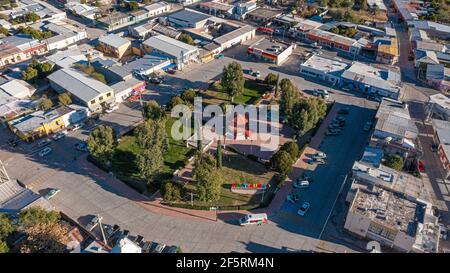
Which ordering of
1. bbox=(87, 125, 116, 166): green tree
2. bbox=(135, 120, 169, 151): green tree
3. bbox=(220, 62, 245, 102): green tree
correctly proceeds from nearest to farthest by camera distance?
1. bbox=(135, 120, 169, 151): green tree
2. bbox=(87, 125, 116, 166): green tree
3. bbox=(220, 62, 245, 102): green tree

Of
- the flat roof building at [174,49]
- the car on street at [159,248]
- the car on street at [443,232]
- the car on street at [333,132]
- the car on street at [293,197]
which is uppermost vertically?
the flat roof building at [174,49]

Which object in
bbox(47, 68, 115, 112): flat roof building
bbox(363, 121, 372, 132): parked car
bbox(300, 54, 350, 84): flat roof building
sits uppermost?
bbox(300, 54, 350, 84): flat roof building

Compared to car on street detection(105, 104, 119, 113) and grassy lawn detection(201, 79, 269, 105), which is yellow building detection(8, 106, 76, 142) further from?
grassy lawn detection(201, 79, 269, 105)

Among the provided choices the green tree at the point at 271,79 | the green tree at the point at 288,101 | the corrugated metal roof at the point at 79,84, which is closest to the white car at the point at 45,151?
the corrugated metal roof at the point at 79,84

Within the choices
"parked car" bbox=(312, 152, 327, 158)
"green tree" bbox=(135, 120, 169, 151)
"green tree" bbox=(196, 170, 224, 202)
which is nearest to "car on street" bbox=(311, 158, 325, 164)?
"parked car" bbox=(312, 152, 327, 158)

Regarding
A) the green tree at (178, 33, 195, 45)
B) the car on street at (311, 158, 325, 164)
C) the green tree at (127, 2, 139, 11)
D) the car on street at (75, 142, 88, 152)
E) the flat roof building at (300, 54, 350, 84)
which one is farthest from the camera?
the green tree at (127, 2, 139, 11)

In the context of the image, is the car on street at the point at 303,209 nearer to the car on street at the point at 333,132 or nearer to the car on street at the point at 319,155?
the car on street at the point at 319,155

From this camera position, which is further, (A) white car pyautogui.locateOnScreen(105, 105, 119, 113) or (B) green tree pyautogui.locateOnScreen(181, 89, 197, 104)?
(B) green tree pyautogui.locateOnScreen(181, 89, 197, 104)
